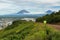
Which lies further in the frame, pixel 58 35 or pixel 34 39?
pixel 34 39

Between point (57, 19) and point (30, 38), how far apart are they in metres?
11.8

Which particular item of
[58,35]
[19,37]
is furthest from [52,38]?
[19,37]

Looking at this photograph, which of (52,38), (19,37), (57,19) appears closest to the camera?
(52,38)

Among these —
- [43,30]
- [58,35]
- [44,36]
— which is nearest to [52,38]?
[58,35]

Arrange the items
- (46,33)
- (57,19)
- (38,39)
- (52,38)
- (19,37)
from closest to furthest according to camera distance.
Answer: (52,38) < (38,39) < (46,33) < (19,37) < (57,19)

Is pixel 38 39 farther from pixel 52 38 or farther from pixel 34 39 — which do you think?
pixel 52 38

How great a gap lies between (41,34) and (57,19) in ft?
37.5

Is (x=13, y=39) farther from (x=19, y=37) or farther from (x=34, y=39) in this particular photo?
(x=34, y=39)

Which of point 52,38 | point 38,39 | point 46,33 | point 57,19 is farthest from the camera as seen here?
point 57,19

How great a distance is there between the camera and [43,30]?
57.4 feet

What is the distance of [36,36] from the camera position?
1630 cm

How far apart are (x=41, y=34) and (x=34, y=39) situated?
894mm

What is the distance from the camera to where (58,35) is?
14.8m

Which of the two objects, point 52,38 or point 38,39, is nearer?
point 52,38
